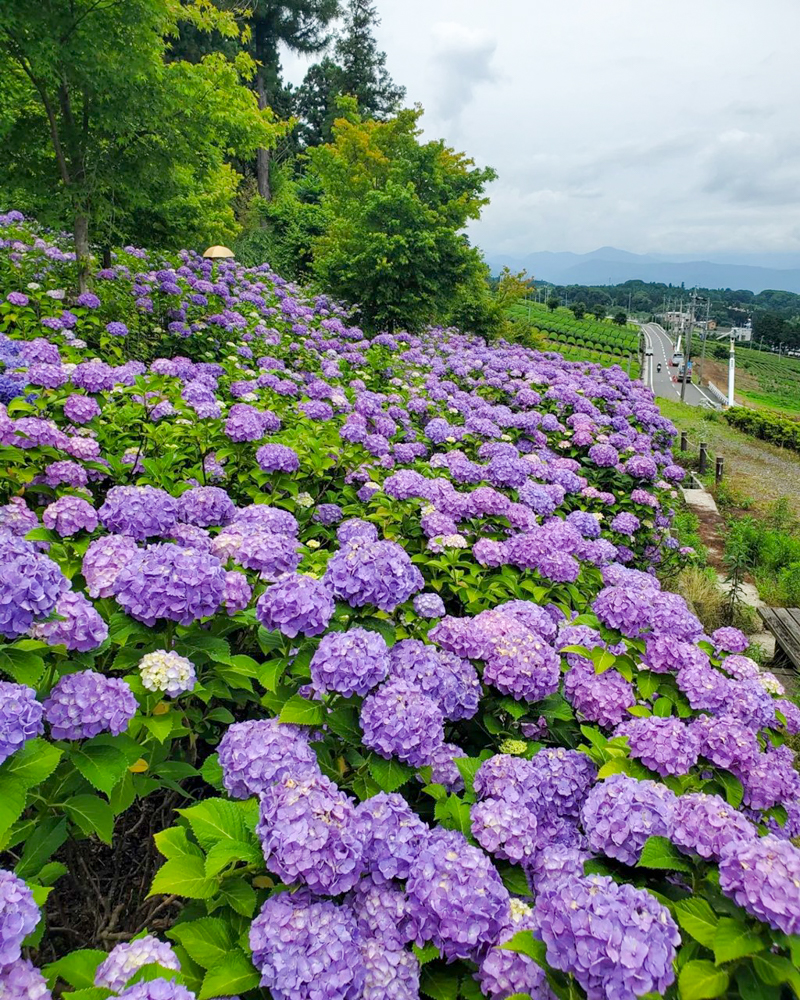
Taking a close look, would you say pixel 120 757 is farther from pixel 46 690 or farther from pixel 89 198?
pixel 89 198

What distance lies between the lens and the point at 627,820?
1.49m

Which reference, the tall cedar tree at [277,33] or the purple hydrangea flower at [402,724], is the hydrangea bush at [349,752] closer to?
the purple hydrangea flower at [402,724]

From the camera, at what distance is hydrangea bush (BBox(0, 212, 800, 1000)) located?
1.21 metres

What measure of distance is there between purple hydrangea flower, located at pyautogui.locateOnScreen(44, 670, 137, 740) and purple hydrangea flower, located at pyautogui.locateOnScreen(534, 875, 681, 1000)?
1088 mm

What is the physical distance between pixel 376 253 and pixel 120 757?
1187cm

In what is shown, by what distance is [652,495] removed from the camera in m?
6.06

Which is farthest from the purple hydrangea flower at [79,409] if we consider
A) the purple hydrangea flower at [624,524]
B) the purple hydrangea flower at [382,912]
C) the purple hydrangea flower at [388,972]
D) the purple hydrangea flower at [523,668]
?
the purple hydrangea flower at [624,524]

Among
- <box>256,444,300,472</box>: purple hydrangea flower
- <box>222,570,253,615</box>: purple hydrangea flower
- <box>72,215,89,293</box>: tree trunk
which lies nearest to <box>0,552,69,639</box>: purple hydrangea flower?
<box>222,570,253,615</box>: purple hydrangea flower

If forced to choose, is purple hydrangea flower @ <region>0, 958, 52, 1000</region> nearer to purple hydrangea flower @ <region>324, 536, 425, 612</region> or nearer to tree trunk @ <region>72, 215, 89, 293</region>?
purple hydrangea flower @ <region>324, 536, 425, 612</region>

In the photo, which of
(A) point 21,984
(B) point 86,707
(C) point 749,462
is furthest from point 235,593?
(C) point 749,462

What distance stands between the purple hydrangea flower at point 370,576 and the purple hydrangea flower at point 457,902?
762mm

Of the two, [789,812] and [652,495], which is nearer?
[789,812]

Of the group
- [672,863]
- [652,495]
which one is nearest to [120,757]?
[672,863]

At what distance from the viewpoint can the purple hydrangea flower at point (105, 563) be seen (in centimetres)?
189
